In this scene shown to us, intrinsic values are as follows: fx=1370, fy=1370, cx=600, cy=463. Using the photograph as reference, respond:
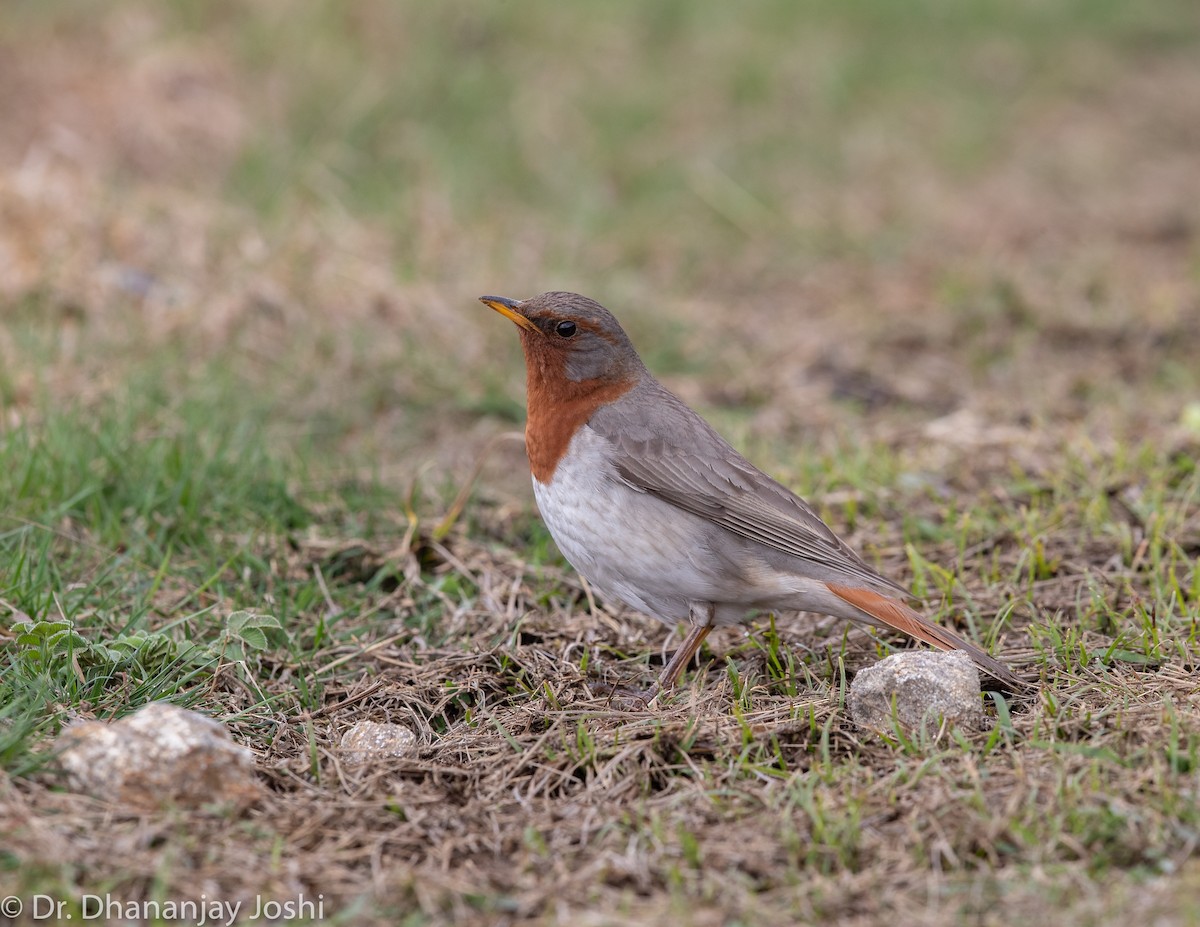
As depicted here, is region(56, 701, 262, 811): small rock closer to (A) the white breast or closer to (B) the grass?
(B) the grass

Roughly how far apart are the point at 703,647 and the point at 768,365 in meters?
3.55

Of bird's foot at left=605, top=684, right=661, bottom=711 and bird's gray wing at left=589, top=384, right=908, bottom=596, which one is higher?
bird's gray wing at left=589, top=384, right=908, bottom=596

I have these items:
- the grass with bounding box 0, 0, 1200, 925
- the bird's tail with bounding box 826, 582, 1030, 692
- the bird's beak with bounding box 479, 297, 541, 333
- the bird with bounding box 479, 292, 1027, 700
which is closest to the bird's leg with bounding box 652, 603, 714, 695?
the bird with bounding box 479, 292, 1027, 700

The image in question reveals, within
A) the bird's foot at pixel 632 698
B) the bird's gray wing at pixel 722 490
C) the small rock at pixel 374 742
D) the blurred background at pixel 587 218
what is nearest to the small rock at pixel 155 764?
the small rock at pixel 374 742

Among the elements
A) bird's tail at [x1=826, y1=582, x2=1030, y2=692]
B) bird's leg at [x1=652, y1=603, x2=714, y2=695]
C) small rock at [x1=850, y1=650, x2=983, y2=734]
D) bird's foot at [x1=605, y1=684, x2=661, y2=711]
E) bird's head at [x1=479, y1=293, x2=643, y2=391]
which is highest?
bird's head at [x1=479, y1=293, x2=643, y2=391]

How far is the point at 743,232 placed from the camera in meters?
10.5

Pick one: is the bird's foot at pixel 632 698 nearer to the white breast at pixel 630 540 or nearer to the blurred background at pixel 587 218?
the white breast at pixel 630 540

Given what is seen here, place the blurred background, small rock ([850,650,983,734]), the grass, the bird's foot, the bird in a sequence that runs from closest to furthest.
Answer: the grass, small rock ([850,650,983,734]), the bird's foot, the bird, the blurred background

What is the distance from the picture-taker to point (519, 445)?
7.06 metres

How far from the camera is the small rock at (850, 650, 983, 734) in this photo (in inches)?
162

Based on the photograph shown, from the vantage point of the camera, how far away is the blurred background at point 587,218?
742 centimetres

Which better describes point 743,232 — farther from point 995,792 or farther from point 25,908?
point 25,908

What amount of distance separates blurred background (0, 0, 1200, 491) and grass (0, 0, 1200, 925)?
0.04 meters

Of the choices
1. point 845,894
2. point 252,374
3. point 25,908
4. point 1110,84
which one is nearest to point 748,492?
point 845,894
